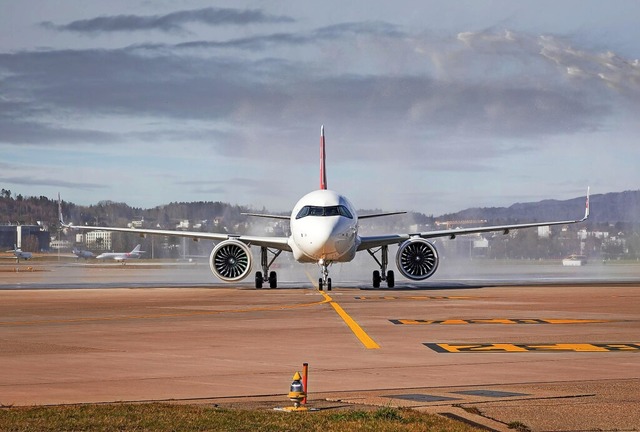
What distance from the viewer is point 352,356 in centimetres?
1892

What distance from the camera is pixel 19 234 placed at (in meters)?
198

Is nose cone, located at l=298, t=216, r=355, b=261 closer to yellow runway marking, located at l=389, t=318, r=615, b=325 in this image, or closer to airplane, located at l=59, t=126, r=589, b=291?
airplane, located at l=59, t=126, r=589, b=291

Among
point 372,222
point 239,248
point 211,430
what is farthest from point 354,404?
point 372,222

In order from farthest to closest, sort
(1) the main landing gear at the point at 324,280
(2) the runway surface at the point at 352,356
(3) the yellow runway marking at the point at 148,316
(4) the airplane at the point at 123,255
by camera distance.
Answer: (4) the airplane at the point at 123,255 < (1) the main landing gear at the point at 324,280 < (3) the yellow runway marking at the point at 148,316 < (2) the runway surface at the point at 352,356

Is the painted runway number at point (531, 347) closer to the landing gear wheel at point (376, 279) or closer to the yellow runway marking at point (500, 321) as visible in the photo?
the yellow runway marking at point (500, 321)

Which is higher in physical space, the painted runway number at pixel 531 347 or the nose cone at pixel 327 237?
the nose cone at pixel 327 237

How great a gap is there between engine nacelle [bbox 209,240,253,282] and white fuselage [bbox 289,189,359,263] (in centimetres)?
299

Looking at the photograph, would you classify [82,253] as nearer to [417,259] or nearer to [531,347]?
[417,259]

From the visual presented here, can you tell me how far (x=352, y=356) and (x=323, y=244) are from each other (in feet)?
96.6

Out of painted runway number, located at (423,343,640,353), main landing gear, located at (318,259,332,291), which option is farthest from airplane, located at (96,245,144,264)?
painted runway number, located at (423,343,640,353)

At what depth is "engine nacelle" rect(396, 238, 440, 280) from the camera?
53.2 meters

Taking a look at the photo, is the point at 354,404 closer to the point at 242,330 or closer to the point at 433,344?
Result: the point at 433,344

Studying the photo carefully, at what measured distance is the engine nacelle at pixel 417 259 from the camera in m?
53.2

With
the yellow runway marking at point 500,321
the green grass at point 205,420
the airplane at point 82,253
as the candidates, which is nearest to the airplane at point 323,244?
the yellow runway marking at point 500,321
